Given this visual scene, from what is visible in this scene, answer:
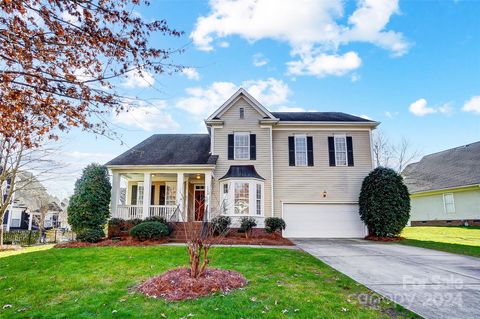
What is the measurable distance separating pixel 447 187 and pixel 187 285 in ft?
83.3

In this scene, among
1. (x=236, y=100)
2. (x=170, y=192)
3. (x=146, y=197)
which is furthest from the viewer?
(x=170, y=192)

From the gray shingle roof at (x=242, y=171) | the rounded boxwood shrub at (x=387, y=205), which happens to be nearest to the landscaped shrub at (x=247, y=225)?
the gray shingle roof at (x=242, y=171)

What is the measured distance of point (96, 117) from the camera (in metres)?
4.62

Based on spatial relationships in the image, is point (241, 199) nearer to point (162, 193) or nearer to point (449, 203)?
point (162, 193)

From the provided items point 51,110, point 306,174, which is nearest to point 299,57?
point 306,174

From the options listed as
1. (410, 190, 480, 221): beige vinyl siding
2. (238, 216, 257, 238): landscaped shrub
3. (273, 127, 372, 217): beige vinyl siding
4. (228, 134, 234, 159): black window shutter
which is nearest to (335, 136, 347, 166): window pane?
(273, 127, 372, 217): beige vinyl siding

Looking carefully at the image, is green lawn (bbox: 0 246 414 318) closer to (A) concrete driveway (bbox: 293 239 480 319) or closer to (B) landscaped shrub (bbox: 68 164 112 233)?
(A) concrete driveway (bbox: 293 239 480 319)

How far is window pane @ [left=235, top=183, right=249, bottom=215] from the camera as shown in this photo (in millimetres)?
15555

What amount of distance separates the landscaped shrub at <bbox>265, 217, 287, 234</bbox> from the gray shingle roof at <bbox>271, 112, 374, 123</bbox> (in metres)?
6.19

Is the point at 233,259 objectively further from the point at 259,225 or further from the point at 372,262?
the point at 259,225

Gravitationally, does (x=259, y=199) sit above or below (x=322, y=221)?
above

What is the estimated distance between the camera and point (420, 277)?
674 centimetres

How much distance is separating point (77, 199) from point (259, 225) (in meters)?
9.20

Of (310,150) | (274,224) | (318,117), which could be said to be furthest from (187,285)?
(318,117)
